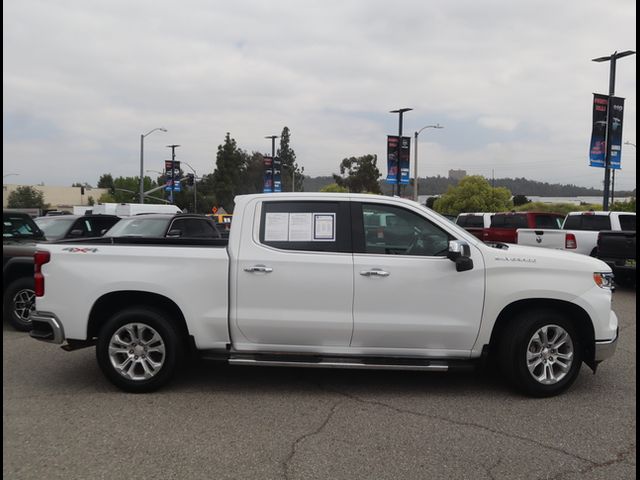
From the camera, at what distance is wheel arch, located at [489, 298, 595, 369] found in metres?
5.09

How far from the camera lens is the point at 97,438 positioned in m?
4.12

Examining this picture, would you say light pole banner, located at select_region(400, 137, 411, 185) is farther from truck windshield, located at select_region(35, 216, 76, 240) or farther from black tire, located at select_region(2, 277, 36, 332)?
black tire, located at select_region(2, 277, 36, 332)

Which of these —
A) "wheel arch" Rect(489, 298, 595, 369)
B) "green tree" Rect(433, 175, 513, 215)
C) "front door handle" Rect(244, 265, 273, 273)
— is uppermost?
"green tree" Rect(433, 175, 513, 215)

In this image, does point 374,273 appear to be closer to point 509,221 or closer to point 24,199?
point 509,221

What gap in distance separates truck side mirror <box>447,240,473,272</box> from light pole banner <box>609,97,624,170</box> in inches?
760

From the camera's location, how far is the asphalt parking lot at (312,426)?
145 inches

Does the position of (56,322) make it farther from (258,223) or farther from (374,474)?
(374,474)

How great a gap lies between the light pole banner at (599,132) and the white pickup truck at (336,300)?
1858 centimetres

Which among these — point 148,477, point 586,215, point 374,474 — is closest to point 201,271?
point 148,477

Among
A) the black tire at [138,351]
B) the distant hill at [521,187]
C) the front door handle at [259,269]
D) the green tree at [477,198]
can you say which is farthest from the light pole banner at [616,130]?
the distant hill at [521,187]

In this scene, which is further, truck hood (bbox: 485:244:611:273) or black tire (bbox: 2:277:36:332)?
black tire (bbox: 2:277:36:332)

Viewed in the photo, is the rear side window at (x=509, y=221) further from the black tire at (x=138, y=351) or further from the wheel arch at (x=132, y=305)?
the black tire at (x=138, y=351)

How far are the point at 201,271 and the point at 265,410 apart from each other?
1.37 meters

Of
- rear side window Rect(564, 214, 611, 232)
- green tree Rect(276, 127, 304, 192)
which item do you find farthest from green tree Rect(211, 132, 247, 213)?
rear side window Rect(564, 214, 611, 232)
